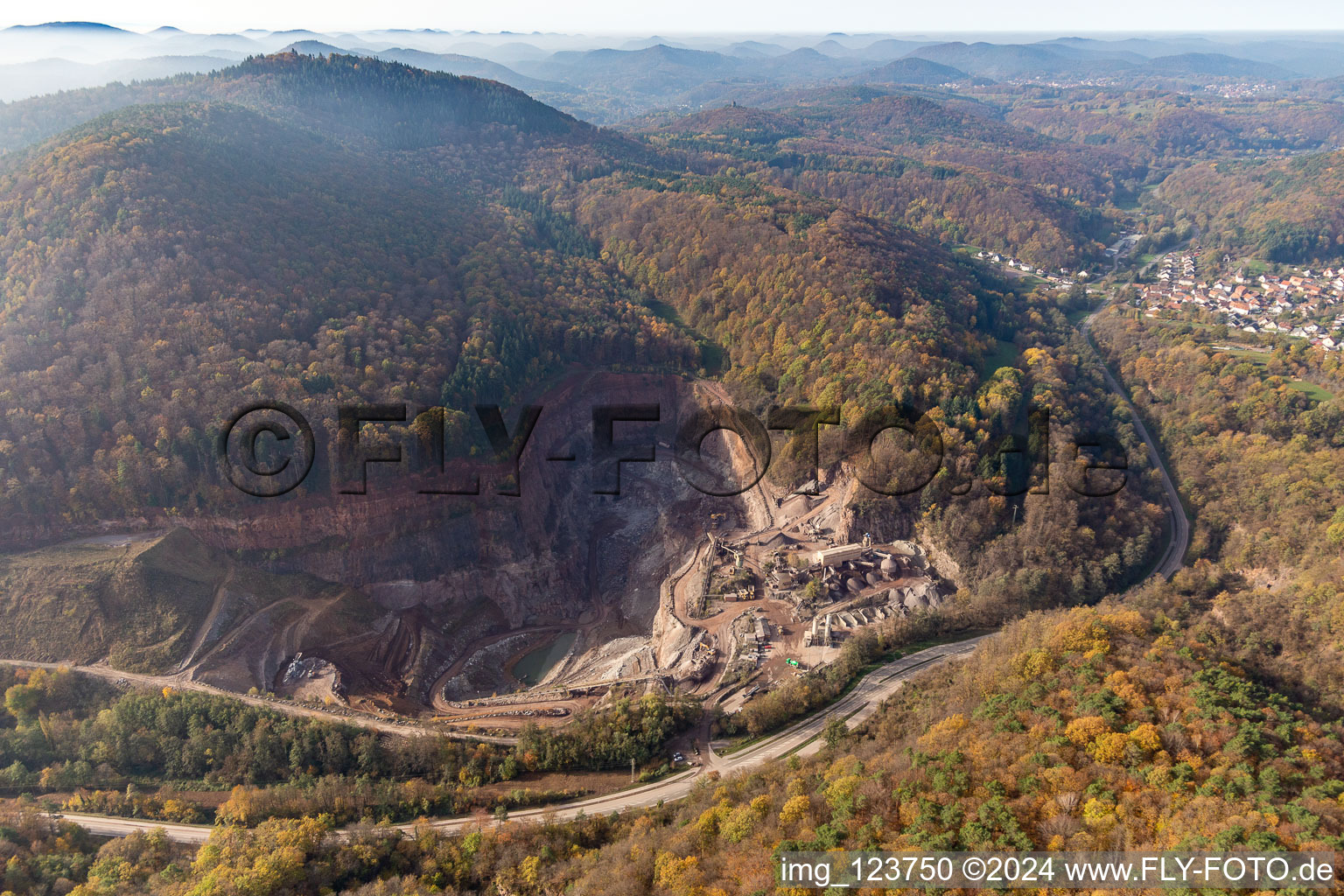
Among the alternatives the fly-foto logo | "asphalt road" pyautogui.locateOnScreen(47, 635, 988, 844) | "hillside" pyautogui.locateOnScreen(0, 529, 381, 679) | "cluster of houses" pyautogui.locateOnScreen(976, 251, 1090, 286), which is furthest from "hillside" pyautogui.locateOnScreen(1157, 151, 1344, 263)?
"hillside" pyautogui.locateOnScreen(0, 529, 381, 679)

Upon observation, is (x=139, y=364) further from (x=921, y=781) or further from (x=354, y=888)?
(x=921, y=781)

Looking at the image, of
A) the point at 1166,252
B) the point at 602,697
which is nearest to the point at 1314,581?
the point at 602,697

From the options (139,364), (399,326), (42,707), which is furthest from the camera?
(399,326)

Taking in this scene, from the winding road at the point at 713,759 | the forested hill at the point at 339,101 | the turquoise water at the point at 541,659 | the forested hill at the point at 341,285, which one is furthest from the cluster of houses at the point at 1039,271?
the turquoise water at the point at 541,659

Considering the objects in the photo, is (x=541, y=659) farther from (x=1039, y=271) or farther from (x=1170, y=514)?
(x=1039, y=271)

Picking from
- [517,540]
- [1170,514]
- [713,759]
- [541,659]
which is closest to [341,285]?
[517,540]

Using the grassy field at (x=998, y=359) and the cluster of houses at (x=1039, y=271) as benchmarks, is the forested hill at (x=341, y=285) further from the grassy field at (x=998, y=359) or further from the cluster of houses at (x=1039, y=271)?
the cluster of houses at (x=1039, y=271)

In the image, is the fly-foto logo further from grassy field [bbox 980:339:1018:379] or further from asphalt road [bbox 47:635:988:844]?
asphalt road [bbox 47:635:988:844]
